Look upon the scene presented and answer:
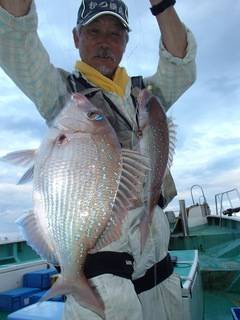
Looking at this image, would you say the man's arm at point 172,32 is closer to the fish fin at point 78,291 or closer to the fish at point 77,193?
the fish at point 77,193

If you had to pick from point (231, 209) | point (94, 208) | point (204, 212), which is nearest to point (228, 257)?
point (231, 209)

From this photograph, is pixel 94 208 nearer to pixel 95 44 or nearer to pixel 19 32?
pixel 19 32

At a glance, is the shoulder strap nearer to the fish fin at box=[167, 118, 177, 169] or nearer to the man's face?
the man's face

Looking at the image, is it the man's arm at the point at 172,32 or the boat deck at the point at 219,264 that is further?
the boat deck at the point at 219,264

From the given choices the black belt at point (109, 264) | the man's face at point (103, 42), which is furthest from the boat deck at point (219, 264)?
the man's face at point (103, 42)

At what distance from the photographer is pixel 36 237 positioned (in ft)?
5.48

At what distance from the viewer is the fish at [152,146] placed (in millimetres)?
2029

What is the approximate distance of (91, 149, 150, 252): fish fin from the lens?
1704mm

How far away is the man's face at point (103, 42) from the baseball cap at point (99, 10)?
0.04 m

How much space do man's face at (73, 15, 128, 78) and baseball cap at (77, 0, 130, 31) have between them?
4 cm

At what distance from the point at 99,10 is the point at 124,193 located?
1.24 m

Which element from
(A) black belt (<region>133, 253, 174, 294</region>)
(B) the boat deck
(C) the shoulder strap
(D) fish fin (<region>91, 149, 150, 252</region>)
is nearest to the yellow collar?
(C) the shoulder strap

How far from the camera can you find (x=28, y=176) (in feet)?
5.73

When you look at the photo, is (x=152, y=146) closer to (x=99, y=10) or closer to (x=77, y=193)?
(x=77, y=193)
